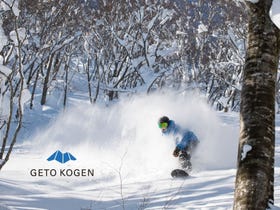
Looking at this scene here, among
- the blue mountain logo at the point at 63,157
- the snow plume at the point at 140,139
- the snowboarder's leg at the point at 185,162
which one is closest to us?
the snowboarder's leg at the point at 185,162

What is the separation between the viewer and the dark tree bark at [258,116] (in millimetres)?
3047

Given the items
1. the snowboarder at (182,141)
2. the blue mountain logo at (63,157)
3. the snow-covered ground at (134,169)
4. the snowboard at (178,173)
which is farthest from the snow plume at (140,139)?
the snowboard at (178,173)

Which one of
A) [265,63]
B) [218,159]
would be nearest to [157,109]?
[218,159]

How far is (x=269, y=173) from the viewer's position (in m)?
3.12

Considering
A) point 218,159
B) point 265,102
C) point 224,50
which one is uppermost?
point 224,50

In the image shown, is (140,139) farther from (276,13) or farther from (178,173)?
(276,13)

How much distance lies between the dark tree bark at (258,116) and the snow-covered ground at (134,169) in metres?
2.63

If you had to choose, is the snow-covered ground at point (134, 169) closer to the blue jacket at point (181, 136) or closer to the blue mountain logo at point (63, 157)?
the blue mountain logo at point (63, 157)

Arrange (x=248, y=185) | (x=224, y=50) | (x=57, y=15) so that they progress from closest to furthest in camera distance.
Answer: (x=248, y=185), (x=57, y=15), (x=224, y=50)

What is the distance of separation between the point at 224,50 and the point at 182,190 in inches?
861

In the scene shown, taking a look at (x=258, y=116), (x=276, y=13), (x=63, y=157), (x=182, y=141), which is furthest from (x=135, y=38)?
(x=276, y=13)

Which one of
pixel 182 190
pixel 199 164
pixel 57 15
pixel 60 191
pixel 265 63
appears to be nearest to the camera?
pixel 265 63

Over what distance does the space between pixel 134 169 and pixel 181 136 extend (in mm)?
1345

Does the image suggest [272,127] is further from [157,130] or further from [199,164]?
[157,130]
